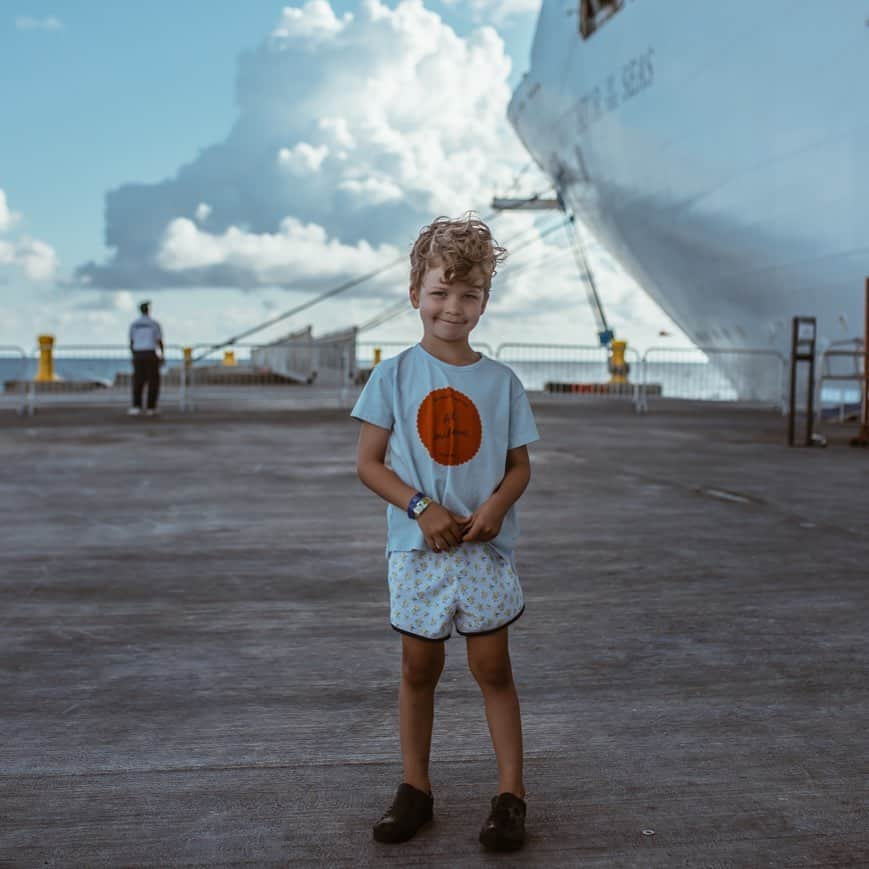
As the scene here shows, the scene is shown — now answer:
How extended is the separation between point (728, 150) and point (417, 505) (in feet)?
47.5


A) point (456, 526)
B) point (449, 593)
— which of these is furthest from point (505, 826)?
point (456, 526)

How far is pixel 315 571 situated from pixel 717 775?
2.75 m

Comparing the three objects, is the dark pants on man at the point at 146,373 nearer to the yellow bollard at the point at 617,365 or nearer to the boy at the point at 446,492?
the yellow bollard at the point at 617,365

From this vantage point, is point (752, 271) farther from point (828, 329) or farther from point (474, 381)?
point (474, 381)

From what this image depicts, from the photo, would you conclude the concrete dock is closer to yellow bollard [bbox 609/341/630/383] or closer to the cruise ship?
the cruise ship

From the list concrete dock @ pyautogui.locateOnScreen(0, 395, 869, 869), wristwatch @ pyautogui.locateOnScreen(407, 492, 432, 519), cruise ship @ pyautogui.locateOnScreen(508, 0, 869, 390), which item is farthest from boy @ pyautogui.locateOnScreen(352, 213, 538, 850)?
cruise ship @ pyautogui.locateOnScreen(508, 0, 869, 390)

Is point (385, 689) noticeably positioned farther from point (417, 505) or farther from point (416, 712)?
point (417, 505)

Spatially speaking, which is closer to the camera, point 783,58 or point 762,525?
point 762,525

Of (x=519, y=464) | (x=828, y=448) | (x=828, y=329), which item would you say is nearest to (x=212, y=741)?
(x=519, y=464)

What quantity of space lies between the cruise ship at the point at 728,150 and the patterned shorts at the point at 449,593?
A: 12098 mm

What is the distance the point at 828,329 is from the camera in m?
15.2

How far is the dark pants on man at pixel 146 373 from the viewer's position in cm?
1644

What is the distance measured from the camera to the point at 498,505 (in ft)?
7.27

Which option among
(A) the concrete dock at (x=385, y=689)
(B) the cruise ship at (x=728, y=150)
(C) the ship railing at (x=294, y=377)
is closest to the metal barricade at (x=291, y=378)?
(C) the ship railing at (x=294, y=377)
